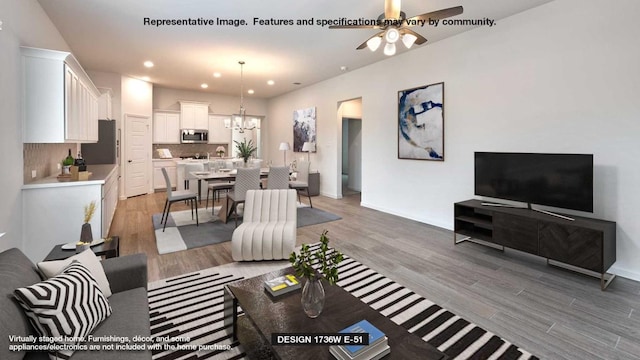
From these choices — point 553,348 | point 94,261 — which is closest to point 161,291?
point 94,261

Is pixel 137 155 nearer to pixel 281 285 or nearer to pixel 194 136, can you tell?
pixel 194 136

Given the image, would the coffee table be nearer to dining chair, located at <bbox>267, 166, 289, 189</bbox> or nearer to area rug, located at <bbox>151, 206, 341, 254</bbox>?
area rug, located at <bbox>151, 206, 341, 254</bbox>

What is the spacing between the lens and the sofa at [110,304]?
118cm

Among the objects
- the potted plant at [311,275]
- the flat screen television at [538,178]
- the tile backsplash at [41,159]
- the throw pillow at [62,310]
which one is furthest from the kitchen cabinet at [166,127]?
the potted plant at [311,275]

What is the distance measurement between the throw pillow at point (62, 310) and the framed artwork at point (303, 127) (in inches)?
264

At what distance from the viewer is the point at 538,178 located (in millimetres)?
3219

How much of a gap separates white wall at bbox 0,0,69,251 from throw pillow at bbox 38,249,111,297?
127 centimetres

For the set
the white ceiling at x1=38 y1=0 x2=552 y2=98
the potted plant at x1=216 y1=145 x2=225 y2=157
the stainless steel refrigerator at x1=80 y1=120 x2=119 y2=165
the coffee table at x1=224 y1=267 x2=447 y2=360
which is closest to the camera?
the coffee table at x1=224 y1=267 x2=447 y2=360

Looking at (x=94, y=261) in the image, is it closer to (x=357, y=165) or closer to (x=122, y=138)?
(x=122, y=138)

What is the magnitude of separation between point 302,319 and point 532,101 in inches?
147

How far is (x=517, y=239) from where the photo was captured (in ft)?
10.4

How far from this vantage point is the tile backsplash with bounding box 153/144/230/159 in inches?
341

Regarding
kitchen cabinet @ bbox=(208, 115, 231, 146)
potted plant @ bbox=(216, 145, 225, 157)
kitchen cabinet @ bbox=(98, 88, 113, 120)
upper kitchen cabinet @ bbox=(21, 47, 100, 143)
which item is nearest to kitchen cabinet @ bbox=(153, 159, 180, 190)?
potted plant @ bbox=(216, 145, 225, 157)

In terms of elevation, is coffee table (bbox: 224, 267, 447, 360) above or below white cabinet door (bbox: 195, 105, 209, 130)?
below
